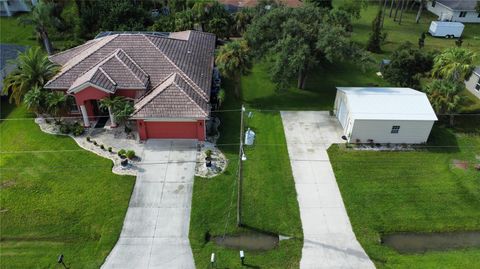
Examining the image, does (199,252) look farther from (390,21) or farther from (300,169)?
(390,21)

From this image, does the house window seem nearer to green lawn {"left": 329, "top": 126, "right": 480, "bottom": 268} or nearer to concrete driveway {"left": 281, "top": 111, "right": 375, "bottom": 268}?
green lawn {"left": 329, "top": 126, "right": 480, "bottom": 268}

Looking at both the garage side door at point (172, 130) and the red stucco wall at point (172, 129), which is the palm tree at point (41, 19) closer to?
the red stucco wall at point (172, 129)

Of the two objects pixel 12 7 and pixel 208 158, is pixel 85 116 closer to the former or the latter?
pixel 208 158

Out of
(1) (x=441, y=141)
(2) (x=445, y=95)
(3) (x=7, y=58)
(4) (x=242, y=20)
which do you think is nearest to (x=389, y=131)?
(1) (x=441, y=141)

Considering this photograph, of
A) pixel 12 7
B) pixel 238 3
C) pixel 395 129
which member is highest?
pixel 238 3

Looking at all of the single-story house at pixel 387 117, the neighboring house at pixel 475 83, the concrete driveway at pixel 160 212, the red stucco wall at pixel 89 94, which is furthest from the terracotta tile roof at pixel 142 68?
the neighboring house at pixel 475 83

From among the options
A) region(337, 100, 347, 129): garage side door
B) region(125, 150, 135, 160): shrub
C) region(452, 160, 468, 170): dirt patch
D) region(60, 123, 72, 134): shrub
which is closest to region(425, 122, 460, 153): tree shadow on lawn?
region(452, 160, 468, 170): dirt patch
